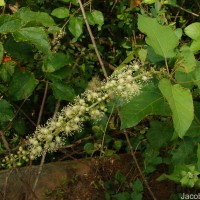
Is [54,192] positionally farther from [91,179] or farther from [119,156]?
[119,156]

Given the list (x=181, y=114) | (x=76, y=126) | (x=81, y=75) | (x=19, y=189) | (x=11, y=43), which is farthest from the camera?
(x=81, y=75)

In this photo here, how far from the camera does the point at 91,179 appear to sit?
255 centimetres

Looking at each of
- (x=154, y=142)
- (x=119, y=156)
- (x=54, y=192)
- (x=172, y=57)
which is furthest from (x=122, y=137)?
(x=172, y=57)

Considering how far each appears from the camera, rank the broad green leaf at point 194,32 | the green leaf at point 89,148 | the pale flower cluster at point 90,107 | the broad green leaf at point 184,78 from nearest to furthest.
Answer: the pale flower cluster at point 90,107 < the broad green leaf at point 184,78 < the broad green leaf at point 194,32 < the green leaf at point 89,148

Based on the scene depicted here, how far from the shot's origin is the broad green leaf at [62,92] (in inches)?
81.0

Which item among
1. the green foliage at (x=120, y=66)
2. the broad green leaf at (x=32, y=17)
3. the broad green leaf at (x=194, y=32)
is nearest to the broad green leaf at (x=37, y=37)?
the green foliage at (x=120, y=66)

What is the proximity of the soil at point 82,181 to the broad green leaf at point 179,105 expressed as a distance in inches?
49.8

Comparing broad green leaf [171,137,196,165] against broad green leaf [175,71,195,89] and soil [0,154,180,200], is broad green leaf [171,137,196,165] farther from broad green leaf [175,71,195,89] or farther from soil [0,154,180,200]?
soil [0,154,180,200]

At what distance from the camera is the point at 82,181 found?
253cm

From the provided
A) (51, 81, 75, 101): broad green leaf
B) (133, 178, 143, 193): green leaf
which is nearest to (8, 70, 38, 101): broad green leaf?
(51, 81, 75, 101): broad green leaf

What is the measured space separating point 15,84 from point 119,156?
0.95 m

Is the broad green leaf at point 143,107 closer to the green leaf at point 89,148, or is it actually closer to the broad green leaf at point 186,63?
the broad green leaf at point 186,63

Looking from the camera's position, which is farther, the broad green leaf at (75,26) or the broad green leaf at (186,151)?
the broad green leaf at (75,26)

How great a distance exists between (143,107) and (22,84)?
72 cm
